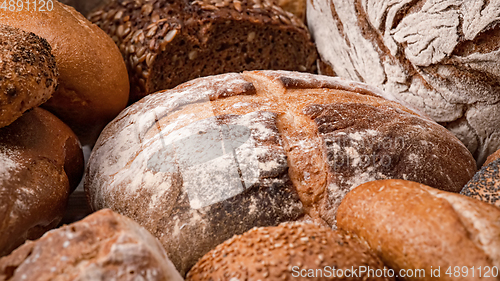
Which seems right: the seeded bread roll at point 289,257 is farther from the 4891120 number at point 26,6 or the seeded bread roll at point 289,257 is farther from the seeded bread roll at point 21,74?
the 4891120 number at point 26,6

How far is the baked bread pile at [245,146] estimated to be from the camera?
68cm

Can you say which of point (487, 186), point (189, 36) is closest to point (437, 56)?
point (487, 186)

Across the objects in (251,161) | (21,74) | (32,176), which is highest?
(21,74)

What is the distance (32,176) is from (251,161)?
1.87 ft

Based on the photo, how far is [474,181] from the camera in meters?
0.93

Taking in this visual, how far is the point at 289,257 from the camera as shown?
2.27 ft

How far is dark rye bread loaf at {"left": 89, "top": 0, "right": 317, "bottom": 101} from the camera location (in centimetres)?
158

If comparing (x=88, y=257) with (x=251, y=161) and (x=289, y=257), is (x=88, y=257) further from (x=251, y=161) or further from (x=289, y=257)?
(x=251, y=161)

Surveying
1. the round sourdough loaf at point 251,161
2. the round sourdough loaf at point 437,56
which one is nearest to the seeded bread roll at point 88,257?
the round sourdough loaf at point 251,161

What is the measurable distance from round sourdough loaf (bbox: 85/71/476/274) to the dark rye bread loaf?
47cm

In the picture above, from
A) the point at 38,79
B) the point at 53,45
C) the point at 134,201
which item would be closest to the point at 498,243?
the point at 134,201

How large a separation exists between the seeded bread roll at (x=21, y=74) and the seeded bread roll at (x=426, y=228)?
2.67ft

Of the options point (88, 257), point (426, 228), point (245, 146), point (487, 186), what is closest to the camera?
point (88, 257)

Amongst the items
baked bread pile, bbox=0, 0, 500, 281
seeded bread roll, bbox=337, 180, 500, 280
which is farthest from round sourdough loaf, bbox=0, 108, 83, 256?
seeded bread roll, bbox=337, 180, 500, 280
